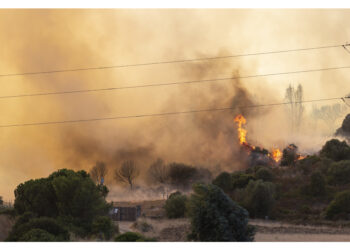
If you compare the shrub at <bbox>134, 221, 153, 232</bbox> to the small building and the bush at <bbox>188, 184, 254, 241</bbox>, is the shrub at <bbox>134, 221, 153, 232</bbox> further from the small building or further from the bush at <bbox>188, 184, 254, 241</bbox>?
the bush at <bbox>188, 184, 254, 241</bbox>

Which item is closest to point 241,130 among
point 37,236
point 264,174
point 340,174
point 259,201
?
point 264,174

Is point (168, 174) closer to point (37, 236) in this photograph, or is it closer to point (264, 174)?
point (264, 174)

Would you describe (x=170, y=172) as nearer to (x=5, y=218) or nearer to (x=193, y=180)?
(x=193, y=180)

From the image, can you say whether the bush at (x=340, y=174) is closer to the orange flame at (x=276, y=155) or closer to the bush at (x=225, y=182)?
the bush at (x=225, y=182)

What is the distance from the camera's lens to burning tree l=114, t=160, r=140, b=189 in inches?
3230

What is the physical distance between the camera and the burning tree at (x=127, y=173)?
269 ft

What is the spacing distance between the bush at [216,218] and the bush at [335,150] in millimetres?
50701

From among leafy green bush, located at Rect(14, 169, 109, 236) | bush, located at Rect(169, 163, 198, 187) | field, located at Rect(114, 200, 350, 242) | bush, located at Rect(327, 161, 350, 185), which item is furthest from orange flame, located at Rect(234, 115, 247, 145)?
leafy green bush, located at Rect(14, 169, 109, 236)

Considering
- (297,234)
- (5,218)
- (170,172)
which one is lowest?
(297,234)

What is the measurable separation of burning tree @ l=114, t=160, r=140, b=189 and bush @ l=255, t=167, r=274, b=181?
22.2 meters

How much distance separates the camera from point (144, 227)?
4856 centimetres

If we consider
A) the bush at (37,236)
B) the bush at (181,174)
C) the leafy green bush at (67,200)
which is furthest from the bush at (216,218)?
the bush at (181,174)

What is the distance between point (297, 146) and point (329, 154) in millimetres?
6738

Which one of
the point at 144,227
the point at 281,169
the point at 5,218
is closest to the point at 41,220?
the point at 5,218
